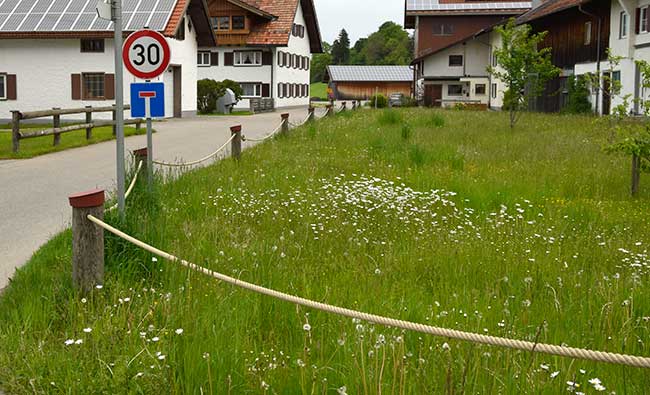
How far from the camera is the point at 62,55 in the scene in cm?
3900

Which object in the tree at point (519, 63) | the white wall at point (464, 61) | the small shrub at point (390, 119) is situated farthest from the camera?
the white wall at point (464, 61)

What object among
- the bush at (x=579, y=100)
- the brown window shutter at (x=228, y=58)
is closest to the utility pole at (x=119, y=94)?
the bush at (x=579, y=100)

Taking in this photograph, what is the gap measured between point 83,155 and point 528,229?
1357 centimetres

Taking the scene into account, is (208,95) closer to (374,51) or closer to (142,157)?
(142,157)

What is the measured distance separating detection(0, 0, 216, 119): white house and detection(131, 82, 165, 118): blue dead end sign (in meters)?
28.9

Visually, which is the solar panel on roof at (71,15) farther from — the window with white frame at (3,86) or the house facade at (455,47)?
the house facade at (455,47)

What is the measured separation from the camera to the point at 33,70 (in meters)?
39.5

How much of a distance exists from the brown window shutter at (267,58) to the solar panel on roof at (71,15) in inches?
850

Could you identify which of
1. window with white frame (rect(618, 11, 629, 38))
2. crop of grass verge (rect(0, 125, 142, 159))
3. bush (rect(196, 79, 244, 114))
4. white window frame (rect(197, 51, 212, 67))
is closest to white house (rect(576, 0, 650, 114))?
window with white frame (rect(618, 11, 629, 38))

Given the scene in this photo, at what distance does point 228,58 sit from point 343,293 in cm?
5611

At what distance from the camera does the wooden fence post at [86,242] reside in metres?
5.58

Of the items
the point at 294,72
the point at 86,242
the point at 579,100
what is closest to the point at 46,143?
the point at 86,242

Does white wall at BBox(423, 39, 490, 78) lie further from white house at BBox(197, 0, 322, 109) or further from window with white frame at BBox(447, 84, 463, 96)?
white house at BBox(197, 0, 322, 109)

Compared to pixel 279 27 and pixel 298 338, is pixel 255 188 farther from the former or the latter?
pixel 279 27
